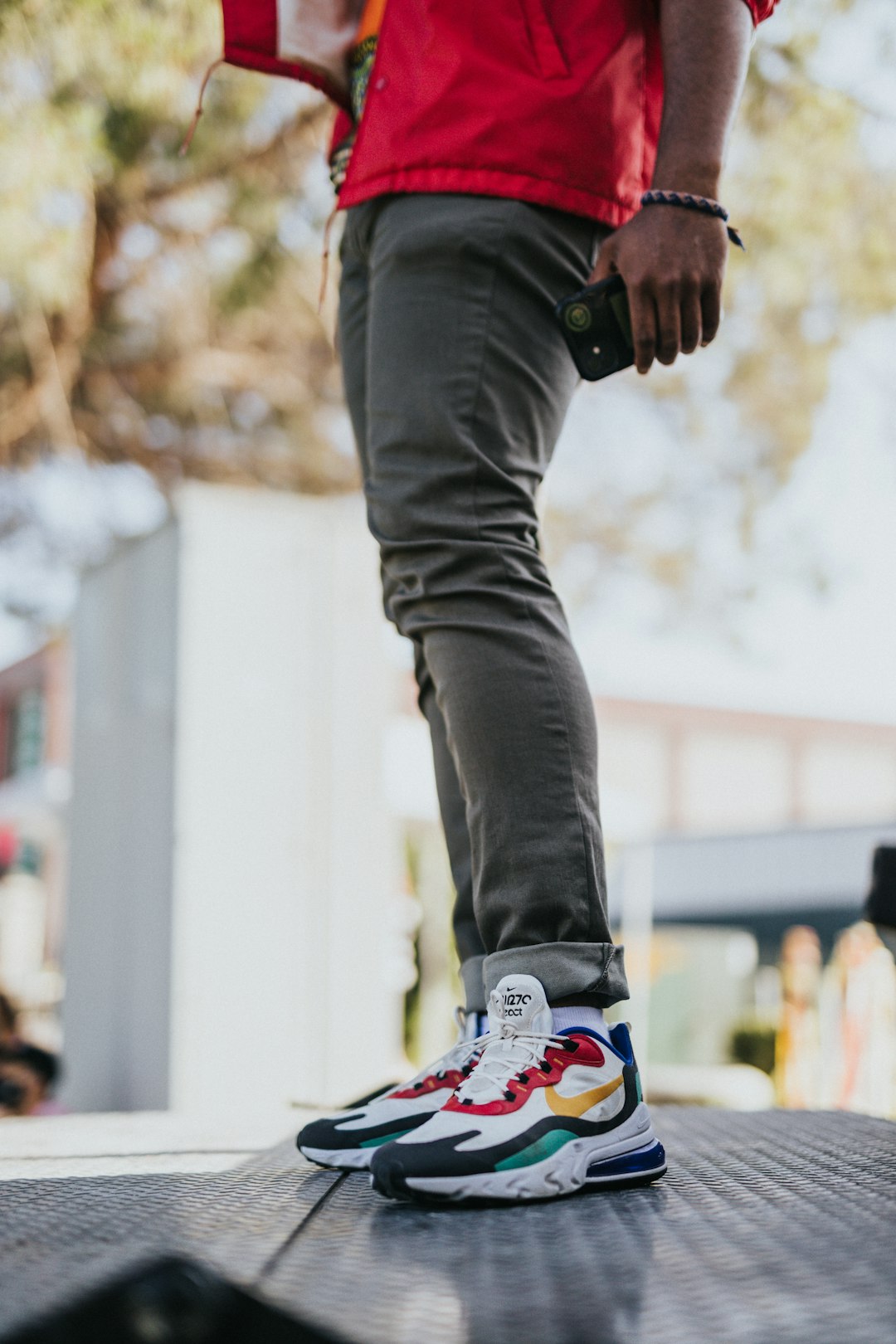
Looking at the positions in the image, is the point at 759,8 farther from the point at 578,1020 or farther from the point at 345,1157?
the point at 345,1157

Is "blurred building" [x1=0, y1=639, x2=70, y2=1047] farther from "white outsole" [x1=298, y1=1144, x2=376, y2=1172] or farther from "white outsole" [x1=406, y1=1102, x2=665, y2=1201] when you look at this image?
"white outsole" [x1=406, y1=1102, x2=665, y2=1201]

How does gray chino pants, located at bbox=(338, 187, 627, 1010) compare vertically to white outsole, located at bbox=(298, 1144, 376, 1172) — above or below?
above

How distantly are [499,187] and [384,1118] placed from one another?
846 millimetres

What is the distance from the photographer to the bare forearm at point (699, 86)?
1.15m

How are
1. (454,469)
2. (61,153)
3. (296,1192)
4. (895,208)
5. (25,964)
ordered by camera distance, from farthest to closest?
(25,964), (895,208), (61,153), (454,469), (296,1192)

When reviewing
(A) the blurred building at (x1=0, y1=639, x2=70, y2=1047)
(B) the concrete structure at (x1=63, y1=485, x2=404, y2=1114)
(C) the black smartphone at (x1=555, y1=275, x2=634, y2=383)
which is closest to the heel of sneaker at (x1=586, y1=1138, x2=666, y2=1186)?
(C) the black smartphone at (x1=555, y1=275, x2=634, y2=383)

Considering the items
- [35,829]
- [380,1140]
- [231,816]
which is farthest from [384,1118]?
[35,829]

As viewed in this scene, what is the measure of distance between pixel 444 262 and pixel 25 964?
39.2 ft

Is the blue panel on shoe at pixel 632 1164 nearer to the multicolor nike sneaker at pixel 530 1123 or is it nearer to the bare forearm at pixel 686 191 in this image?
the multicolor nike sneaker at pixel 530 1123

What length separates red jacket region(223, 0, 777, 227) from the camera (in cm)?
117

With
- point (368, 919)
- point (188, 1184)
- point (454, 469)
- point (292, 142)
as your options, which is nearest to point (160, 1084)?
point (368, 919)

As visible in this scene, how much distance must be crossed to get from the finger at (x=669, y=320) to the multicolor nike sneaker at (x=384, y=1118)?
24.5 inches

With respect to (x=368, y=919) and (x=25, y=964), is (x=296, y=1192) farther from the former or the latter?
(x=25, y=964)

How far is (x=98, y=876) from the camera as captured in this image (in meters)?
3.72
